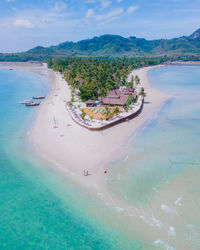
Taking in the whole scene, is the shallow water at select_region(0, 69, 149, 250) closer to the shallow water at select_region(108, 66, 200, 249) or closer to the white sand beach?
the white sand beach

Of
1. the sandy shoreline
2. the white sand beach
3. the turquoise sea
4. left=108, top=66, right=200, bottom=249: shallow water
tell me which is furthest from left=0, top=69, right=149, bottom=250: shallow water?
left=108, top=66, right=200, bottom=249: shallow water

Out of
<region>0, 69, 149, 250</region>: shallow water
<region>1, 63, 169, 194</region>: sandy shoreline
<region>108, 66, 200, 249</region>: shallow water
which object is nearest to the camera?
<region>0, 69, 149, 250</region>: shallow water

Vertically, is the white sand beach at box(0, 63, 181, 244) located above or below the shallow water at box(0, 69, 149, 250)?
above

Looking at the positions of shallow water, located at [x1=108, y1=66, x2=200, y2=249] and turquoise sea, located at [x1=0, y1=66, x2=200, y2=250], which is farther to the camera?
shallow water, located at [x1=108, y1=66, x2=200, y2=249]

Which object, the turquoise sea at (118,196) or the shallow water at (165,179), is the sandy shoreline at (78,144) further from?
the shallow water at (165,179)

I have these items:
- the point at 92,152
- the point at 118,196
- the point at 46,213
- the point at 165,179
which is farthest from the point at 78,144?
the point at 165,179

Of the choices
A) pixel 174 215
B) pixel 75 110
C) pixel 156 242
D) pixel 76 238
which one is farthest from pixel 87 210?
pixel 75 110

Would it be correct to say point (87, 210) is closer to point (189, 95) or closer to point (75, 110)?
point (75, 110)

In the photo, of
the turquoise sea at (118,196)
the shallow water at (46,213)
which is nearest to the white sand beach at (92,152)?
the turquoise sea at (118,196)
